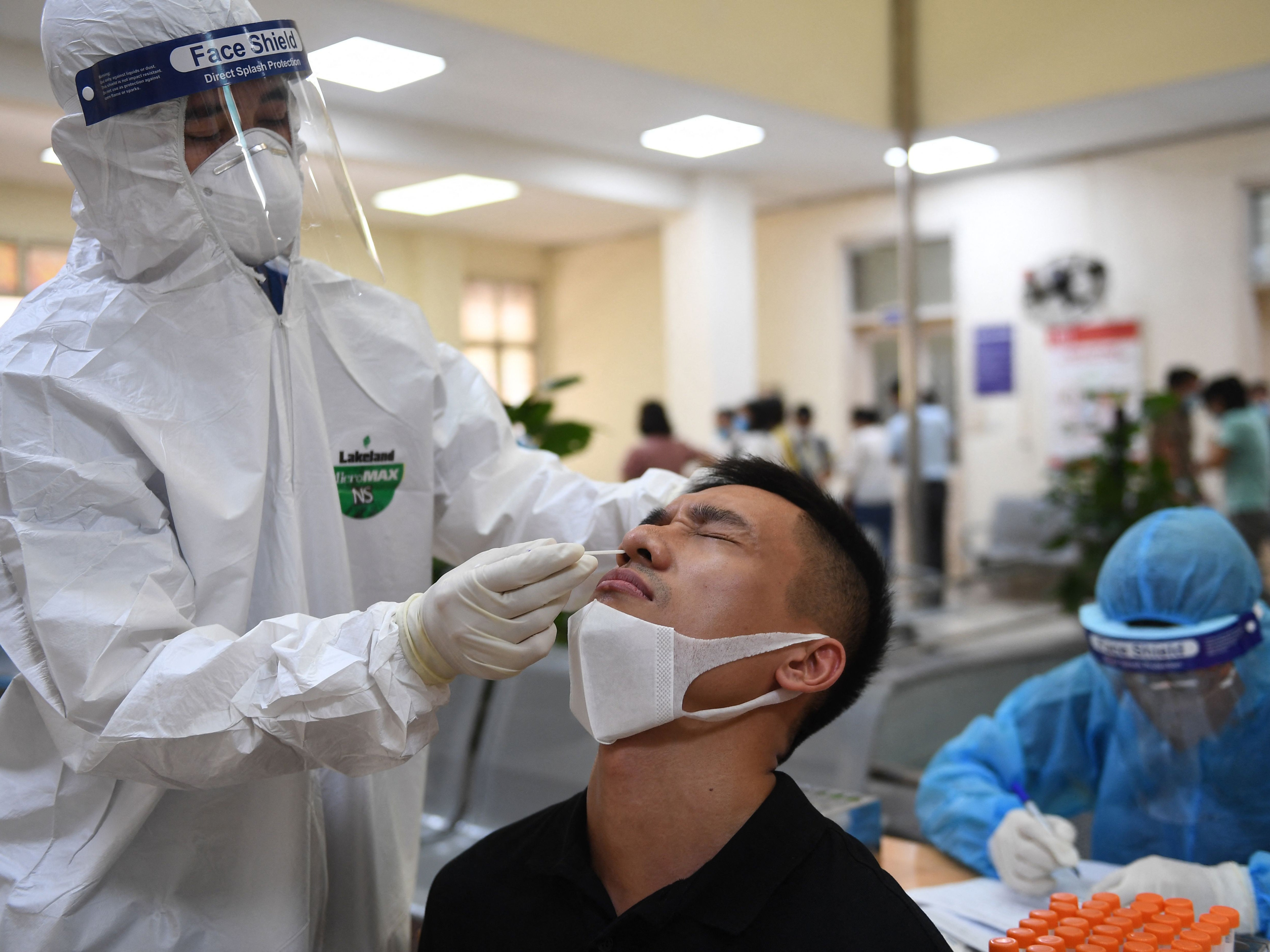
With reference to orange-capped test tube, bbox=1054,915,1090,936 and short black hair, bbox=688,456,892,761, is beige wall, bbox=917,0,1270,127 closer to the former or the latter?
short black hair, bbox=688,456,892,761

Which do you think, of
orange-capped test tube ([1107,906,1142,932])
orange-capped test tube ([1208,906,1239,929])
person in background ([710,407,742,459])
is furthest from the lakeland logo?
person in background ([710,407,742,459])

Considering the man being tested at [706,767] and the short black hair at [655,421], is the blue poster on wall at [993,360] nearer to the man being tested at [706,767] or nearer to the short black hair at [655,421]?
the short black hair at [655,421]

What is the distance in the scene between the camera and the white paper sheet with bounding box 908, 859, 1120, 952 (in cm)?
161

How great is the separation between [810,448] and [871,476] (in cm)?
55

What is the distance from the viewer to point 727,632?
130cm

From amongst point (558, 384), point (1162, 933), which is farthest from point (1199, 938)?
point (558, 384)

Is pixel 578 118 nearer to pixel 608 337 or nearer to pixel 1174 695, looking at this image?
pixel 608 337

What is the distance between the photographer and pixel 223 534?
4.19ft

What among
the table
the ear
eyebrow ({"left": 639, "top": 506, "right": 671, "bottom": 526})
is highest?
eyebrow ({"left": 639, "top": 506, "right": 671, "bottom": 526})

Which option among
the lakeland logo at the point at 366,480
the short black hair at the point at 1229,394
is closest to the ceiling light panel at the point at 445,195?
the short black hair at the point at 1229,394

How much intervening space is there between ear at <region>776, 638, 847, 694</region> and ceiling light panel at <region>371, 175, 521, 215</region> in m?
6.41

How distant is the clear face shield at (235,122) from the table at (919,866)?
4.55 feet

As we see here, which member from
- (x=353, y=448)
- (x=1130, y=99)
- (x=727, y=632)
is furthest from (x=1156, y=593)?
(x=1130, y=99)

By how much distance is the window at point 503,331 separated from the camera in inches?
433
